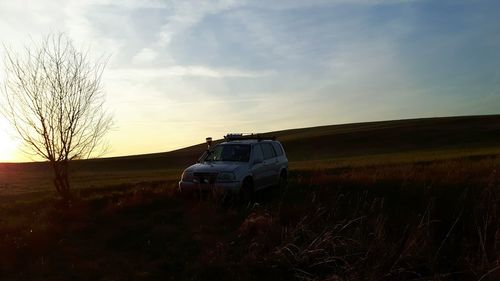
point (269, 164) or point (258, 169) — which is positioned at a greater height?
point (269, 164)

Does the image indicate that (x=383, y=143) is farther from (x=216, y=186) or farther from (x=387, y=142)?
(x=216, y=186)

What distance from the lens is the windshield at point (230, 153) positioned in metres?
14.8

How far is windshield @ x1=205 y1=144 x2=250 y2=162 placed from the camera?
14.8 meters

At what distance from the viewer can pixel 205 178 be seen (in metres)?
13.7

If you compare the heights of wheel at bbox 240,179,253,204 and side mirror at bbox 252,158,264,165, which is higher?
side mirror at bbox 252,158,264,165

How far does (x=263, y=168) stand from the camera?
15.3m

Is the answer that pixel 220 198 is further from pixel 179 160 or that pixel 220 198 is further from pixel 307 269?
pixel 179 160

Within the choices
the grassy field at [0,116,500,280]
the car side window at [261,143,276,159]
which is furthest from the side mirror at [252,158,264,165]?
the grassy field at [0,116,500,280]

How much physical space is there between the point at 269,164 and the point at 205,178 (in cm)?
281

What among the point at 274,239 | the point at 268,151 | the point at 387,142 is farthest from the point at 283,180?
the point at 387,142

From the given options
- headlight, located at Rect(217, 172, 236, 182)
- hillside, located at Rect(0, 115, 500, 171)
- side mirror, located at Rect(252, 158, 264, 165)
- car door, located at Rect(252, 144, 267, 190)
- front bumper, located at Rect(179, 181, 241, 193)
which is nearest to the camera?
front bumper, located at Rect(179, 181, 241, 193)

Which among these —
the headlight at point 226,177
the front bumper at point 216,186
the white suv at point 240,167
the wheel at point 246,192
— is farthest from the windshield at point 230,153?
the front bumper at point 216,186

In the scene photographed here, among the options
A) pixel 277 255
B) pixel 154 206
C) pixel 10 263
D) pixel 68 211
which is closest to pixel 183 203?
pixel 154 206

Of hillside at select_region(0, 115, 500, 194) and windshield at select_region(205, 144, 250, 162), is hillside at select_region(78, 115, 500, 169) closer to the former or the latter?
hillside at select_region(0, 115, 500, 194)
